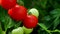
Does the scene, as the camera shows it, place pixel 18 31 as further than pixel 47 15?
No

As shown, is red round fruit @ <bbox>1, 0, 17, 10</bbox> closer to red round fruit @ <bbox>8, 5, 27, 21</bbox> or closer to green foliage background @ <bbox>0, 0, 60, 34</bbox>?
red round fruit @ <bbox>8, 5, 27, 21</bbox>

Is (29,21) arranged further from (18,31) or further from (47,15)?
(47,15)

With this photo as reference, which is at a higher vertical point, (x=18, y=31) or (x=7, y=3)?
(x=7, y=3)

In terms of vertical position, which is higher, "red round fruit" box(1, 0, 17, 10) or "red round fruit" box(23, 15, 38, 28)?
"red round fruit" box(1, 0, 17, 10)

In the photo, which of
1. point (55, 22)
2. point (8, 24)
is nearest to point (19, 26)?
point (8, 24)

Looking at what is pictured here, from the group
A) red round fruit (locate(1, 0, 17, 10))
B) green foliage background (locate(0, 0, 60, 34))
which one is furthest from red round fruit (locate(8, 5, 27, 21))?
green foliage background (locate(0, 0, 60, 34))

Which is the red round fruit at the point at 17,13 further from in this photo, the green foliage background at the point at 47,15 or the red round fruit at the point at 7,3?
the green foliage background at the point at 47,15

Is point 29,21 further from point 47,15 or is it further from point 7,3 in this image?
point 47,15

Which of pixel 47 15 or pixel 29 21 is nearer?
pixel 29 21

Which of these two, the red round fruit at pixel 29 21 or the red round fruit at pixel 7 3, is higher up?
the red round fruit at pixel 7 3

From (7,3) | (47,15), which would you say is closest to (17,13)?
(7,3)

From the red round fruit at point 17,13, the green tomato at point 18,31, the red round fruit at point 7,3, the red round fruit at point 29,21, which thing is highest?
the red round fruit at point 7,3

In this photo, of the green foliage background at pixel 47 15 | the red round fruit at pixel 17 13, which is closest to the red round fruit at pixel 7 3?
the red round fruit at pixel 17 13
